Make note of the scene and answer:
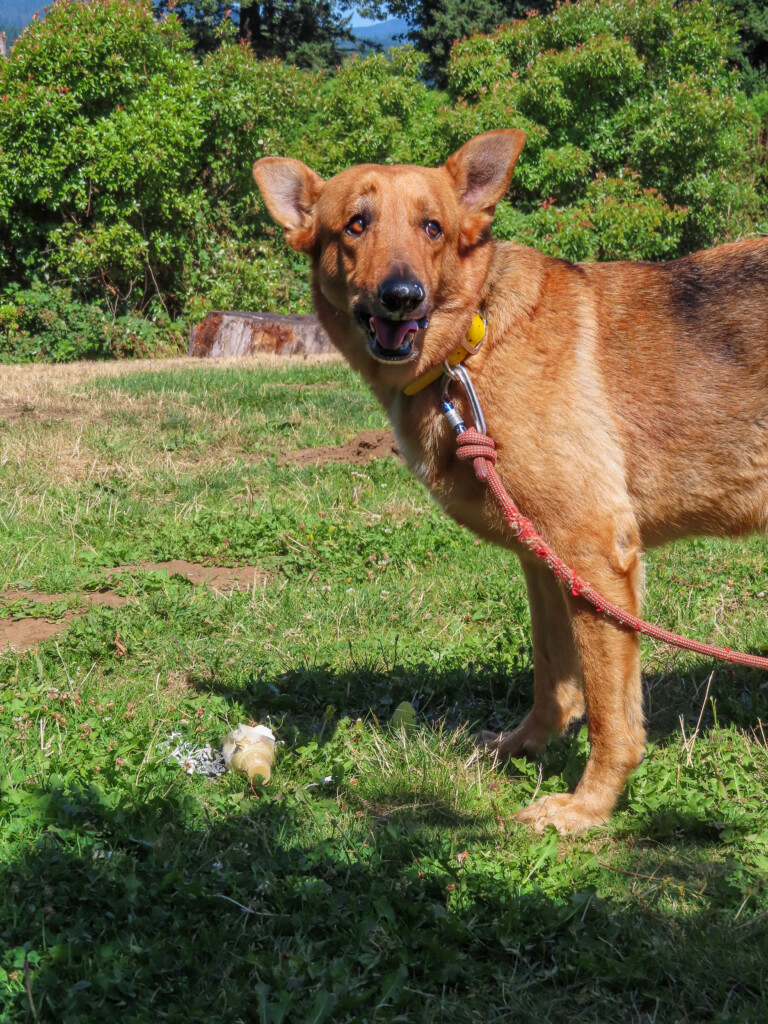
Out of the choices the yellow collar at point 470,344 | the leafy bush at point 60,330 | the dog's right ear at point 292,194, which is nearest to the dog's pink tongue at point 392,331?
the yellow collar at point 470,344

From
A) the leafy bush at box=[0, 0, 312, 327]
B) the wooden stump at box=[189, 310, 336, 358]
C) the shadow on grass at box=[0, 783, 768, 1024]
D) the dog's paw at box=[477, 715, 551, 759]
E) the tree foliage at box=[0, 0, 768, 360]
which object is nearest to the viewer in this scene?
the shadow on grass at box=[0, 783, 768, 1024]

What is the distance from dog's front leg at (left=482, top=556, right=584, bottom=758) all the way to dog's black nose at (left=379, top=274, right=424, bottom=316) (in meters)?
1.30

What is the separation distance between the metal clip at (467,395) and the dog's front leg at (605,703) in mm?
660

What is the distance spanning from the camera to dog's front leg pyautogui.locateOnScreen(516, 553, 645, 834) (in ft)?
10.8

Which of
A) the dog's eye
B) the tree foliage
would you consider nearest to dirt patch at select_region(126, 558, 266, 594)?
the dog's eye

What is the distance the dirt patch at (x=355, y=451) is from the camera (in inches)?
281

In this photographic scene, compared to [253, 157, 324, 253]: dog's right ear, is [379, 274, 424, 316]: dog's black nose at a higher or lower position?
lower

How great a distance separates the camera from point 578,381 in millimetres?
3395

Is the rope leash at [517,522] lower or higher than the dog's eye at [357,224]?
lower

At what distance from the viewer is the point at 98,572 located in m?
5.19

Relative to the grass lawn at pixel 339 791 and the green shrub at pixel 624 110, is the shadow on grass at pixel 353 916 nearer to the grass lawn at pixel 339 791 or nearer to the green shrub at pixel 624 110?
the grass lawn at pixel 339 791

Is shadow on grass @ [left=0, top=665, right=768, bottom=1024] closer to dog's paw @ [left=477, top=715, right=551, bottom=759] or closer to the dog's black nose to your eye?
dog's paw @ [left=477, top=715, right=551, bottom=759]

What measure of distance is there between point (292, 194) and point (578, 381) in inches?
60.4

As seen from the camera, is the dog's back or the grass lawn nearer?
the grass lawn
